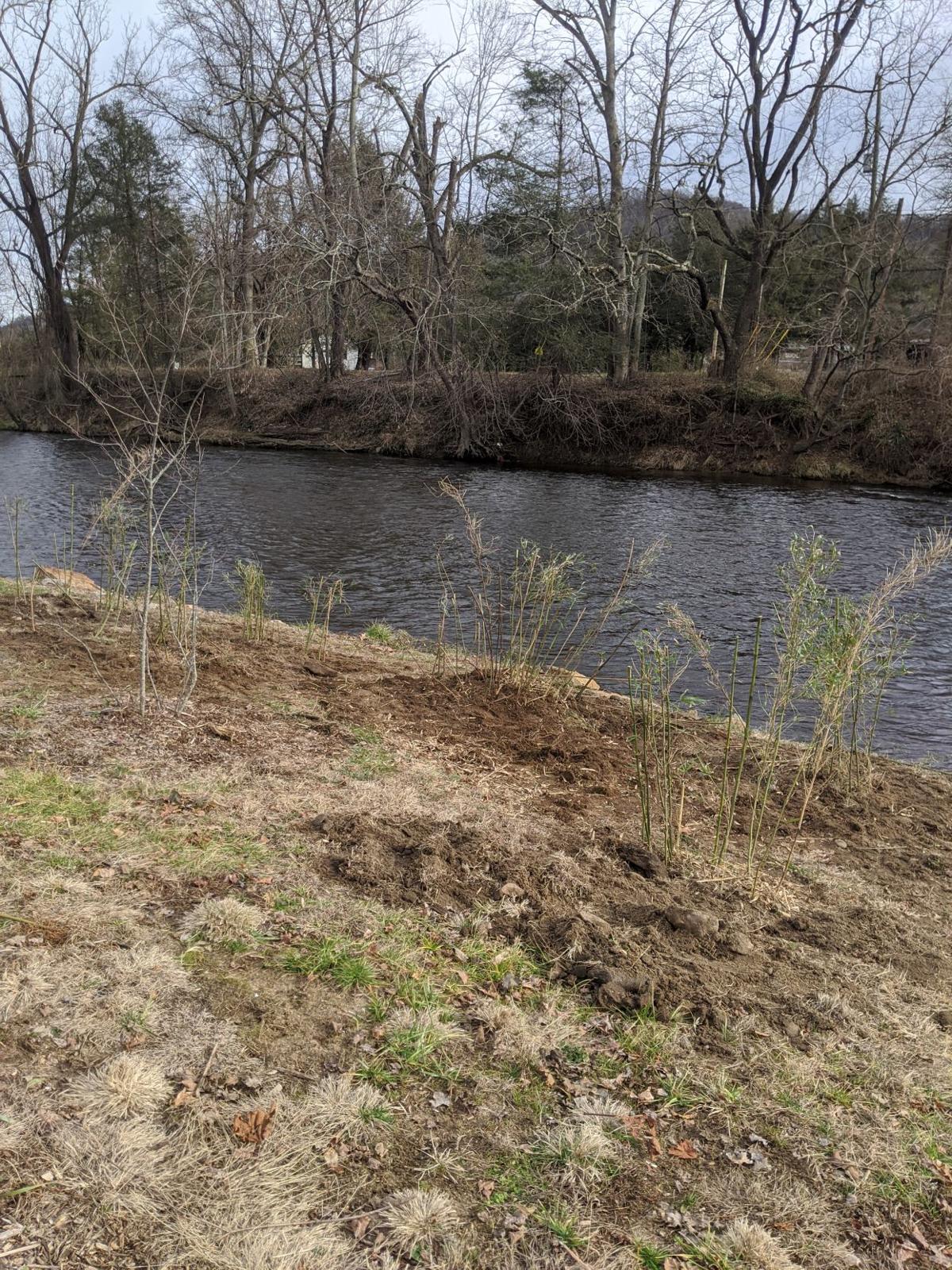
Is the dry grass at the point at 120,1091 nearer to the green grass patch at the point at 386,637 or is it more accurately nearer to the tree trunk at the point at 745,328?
the green grass patch at the point at 386,637

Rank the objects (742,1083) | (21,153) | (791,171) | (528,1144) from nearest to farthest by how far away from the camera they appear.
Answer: (528,1144) → (742,1083) → (791,171) → (21,153)

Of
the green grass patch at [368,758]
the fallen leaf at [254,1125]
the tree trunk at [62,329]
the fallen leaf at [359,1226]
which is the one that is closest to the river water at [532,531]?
the green grass patch at [368,758]

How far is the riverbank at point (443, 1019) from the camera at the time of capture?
7.45ft

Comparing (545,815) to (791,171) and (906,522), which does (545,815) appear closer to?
(906,522)

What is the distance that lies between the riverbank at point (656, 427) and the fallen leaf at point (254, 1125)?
2358 cm

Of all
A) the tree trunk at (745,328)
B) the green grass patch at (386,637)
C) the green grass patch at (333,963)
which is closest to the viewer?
the green grass patch at (333,963)

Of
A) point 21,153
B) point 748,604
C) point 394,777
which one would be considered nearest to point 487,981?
point 394,777

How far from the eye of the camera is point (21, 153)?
3175cm

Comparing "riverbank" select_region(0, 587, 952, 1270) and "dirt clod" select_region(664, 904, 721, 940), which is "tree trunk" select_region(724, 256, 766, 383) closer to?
"riverbank" select_region(0, 587, 952, 1270)

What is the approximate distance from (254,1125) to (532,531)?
14.3 metres

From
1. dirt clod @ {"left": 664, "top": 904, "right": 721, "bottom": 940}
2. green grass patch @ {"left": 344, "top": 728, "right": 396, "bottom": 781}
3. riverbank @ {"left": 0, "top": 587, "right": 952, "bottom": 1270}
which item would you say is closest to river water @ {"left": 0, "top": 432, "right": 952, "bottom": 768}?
green grass patch @ {"left": 344, "top": 728, "right": 396, "bottom": 781}

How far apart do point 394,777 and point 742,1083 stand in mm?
2602

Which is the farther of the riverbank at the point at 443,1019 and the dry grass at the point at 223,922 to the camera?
the dry grass at the point at 223,922

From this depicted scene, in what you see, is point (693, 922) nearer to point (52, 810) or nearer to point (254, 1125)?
point (254, 1125)
